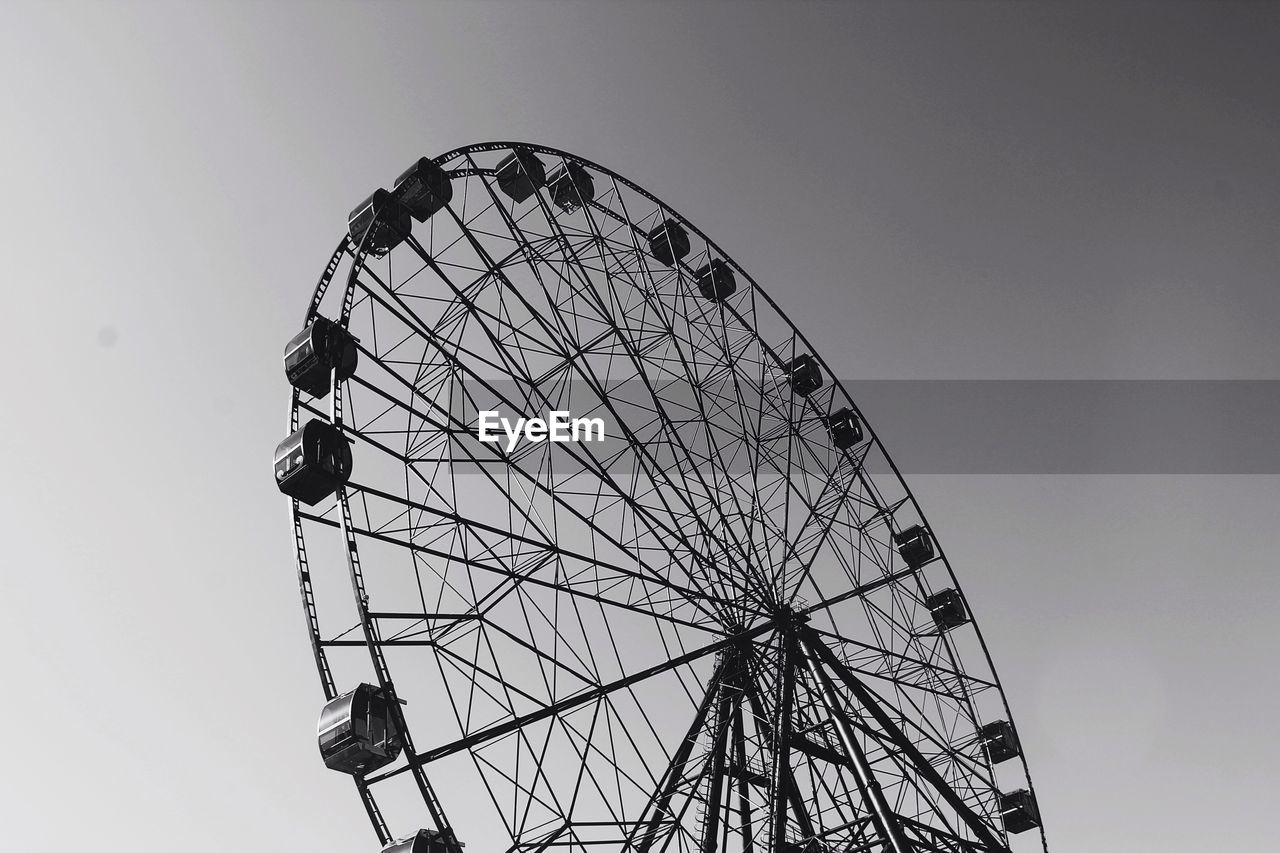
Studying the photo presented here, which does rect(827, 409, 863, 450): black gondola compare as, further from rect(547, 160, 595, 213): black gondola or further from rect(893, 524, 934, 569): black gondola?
rect(547, 160, 595, 213): black gondola

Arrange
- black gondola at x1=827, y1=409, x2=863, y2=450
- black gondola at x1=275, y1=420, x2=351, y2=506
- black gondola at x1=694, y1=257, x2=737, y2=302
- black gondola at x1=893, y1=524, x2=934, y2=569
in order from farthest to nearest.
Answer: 1. black gondola at x1=827, y1=409, x2=863, y2=450
2. black gondola at x1=694, y1=257, x2=737, y2=302
3. black gondola at x1=893, y1=524, x2=934, y2=569
4. black gondola at x1=275, y1=420, x2=351, y2=506

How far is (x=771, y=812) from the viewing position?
13.0 metres

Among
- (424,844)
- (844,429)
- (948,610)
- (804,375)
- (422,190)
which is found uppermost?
(804,375)

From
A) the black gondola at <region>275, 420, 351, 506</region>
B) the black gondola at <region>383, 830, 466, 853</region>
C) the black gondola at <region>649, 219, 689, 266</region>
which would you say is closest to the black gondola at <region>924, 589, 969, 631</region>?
the black gondola at <region>649, 219, 689, 266</region>

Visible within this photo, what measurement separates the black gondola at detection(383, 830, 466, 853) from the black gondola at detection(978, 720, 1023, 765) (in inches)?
519

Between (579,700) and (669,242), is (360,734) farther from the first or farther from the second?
(669,242)

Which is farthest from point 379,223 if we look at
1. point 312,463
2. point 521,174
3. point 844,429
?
point 844,429

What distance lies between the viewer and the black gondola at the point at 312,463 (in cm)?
1157

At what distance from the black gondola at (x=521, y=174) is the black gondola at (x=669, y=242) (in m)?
3.13

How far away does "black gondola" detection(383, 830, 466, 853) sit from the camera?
991 cm

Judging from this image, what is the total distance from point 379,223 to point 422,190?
1225mm

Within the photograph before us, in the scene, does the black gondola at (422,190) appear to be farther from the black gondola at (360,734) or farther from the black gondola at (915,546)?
the black gondola at (915,546)

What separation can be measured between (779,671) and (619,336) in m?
6.09

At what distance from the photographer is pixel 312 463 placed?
1155 cm
